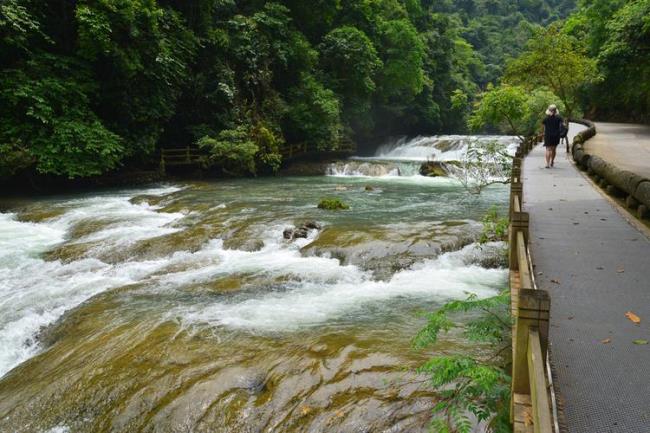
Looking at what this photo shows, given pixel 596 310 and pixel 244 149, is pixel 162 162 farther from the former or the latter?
pixel 596 310

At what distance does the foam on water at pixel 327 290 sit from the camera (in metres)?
7.42

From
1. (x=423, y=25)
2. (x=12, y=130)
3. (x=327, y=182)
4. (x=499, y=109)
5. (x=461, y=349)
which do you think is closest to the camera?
(x=461, y=349)

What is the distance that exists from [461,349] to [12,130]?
17910 mm

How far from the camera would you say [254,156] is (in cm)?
2544

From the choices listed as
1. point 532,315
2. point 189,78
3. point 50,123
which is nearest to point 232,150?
point 189,78

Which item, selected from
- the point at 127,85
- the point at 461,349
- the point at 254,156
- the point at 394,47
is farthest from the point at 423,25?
the point at 461,349

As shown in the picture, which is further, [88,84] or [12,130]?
[88,84]

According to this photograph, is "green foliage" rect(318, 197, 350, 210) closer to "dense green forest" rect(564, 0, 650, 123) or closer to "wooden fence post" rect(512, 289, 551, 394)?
"dense green forest" rect(564, 0, 650, 123)

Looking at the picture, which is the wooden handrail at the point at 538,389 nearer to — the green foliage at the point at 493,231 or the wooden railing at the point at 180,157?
the green foliage at the point at 493,231

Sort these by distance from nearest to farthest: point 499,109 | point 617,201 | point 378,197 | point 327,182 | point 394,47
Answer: point 617,201, point 378,197, point 499,109, point 327,182, point 394,47

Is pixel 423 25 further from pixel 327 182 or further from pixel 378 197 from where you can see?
pixel 378 197

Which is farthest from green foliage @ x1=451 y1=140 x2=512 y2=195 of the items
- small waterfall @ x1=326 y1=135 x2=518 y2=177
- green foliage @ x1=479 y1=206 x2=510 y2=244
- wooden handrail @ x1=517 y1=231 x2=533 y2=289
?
wooden handrail @ x1=517 y1=231 x2=533 y2=289

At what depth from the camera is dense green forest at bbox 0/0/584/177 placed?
17875 mm

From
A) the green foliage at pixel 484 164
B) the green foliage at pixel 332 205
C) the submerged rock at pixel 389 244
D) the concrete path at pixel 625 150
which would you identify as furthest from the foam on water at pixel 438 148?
the submerged rock at pixel 389 244
